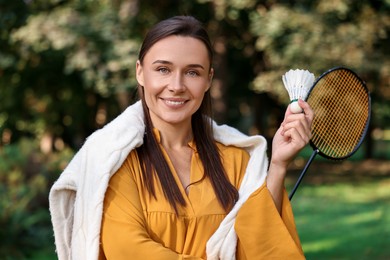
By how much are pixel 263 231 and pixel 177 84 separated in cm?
61

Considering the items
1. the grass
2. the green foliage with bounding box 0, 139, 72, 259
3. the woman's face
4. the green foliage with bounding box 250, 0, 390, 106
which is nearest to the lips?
the woman's face

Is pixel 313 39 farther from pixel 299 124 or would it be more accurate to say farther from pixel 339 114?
pixel 299 124

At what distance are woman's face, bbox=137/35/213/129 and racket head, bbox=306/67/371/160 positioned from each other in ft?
1.60

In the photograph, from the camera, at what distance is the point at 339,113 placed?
3021mm

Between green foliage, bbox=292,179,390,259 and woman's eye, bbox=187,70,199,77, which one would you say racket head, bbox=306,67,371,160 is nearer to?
woman's eye, bbox=187,70,199,77

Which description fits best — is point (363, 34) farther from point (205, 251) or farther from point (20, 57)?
point (205, 251)

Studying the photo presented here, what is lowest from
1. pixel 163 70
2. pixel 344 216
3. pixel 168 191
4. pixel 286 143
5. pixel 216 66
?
pixel 344 216

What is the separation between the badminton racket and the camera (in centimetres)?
285

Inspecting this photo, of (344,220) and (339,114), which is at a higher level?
(339,114)

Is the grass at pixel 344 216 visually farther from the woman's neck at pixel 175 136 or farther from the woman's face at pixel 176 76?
the woman's face at pixel 176 76

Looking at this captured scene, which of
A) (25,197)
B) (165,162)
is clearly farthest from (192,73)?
(25,197)

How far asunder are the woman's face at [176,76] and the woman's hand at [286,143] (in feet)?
1.14

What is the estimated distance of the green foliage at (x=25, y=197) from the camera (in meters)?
8.54

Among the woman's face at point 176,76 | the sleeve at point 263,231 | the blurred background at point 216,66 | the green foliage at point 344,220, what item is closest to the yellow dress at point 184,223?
the sleeve at point 263,231
